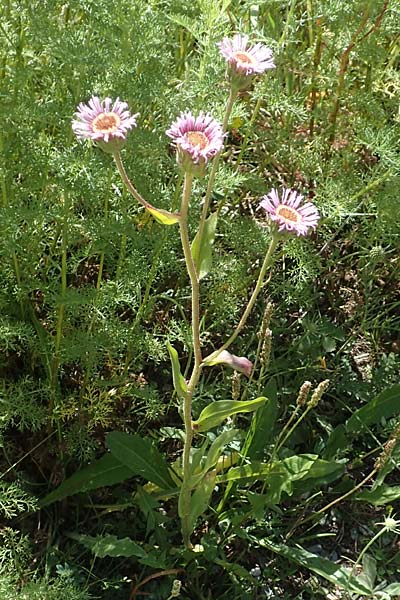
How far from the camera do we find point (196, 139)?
45.0 inches

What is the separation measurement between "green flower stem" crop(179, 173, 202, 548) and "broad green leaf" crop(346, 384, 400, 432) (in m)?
0.45

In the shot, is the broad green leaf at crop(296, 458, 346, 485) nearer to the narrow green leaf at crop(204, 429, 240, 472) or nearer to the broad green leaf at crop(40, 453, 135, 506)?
the narrow green leaf at crop(204, 429, 240, 472)

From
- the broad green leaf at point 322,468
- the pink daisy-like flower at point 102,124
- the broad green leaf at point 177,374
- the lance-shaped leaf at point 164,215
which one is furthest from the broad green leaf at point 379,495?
the pink daisy-like flower at point 102,124

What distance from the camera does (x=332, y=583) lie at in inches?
67.1

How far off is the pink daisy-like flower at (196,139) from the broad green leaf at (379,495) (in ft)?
2.93

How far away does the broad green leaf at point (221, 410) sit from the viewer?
4.50 ft

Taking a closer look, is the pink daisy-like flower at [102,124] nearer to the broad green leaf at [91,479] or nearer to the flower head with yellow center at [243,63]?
the flower head with yellow center at [243,63]

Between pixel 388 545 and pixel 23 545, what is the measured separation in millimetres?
779

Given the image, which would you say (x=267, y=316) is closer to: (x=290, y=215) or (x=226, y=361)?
(x=226, y=361)

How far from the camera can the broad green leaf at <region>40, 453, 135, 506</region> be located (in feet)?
5.45

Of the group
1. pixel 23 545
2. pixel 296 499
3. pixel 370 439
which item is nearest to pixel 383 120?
pixel 370 439

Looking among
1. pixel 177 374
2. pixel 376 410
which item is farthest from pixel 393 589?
pixel 177 374

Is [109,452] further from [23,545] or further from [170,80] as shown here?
[170,80]

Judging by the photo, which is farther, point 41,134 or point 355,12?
point 355,12
